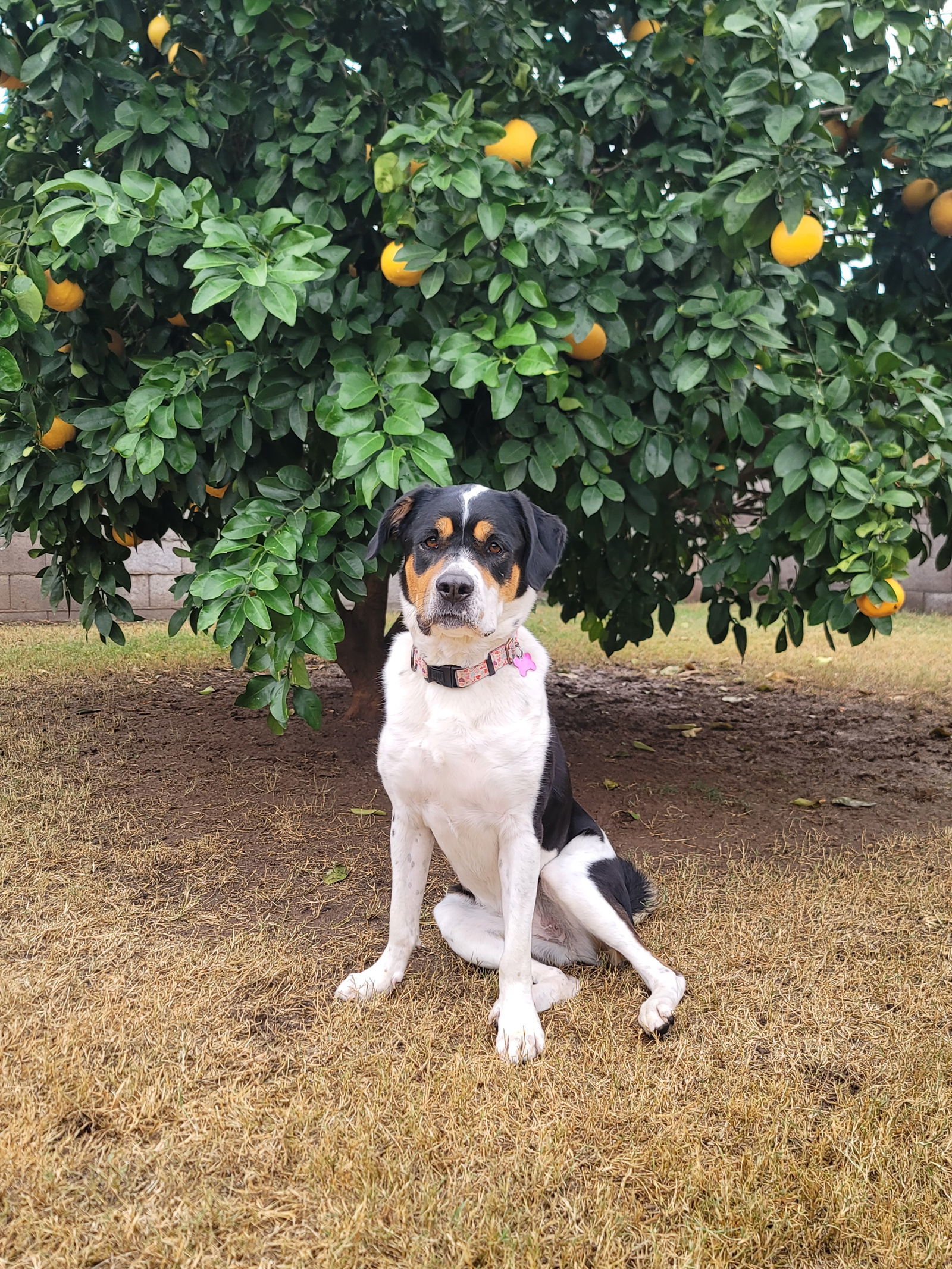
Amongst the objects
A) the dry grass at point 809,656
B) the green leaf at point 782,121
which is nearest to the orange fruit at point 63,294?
the green leaf at point 782,121

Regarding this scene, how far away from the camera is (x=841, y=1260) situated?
1759 millimetres

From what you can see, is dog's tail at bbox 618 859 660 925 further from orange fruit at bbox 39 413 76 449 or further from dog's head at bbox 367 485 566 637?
orange fruit at bbox 39 413 76 449

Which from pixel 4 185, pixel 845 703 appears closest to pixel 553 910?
pixel 4 185

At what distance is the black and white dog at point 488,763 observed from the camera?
8.30ft

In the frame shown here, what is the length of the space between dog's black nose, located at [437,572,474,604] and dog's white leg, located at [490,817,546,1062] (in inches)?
22.7

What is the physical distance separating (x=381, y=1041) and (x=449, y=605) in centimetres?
104

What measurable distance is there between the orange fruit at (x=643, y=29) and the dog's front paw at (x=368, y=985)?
2.81 meters

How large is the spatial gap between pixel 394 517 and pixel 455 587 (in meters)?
0.38

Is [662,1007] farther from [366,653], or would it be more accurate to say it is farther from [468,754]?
[366,653]

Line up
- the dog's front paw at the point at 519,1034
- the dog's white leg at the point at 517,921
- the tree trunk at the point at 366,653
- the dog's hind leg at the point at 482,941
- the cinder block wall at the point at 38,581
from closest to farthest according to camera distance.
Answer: the dog's front paw at the point at 519,1034 → the dog's white leg at the point at 517,921 → the dog's hind leg at the point at 482,941 → the tree trunk at the point at 366,653 → the cinder block wall at the point at 38,581

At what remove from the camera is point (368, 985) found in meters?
2.69

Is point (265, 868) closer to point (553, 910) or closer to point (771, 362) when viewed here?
point (553, 910)

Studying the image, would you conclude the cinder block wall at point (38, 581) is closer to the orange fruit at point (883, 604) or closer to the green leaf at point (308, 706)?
the green leaf at point (308, 706)

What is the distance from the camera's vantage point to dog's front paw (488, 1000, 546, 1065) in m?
2.40
